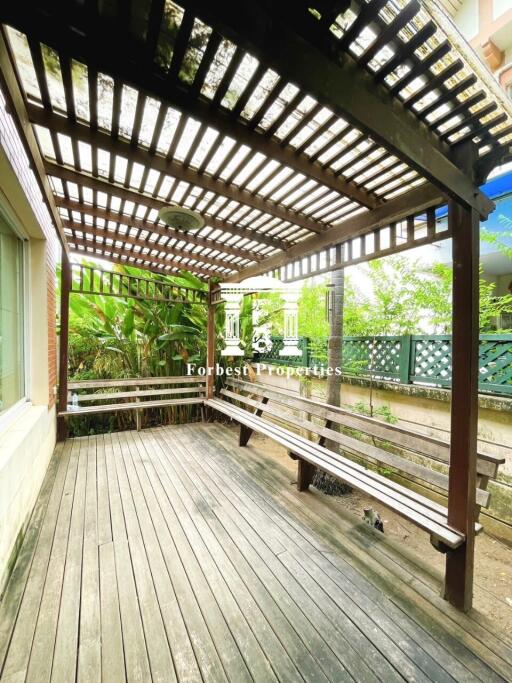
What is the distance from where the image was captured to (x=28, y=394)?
9.35 ft

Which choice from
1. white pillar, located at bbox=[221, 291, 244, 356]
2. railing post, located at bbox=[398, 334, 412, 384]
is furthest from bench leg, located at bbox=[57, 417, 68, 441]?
railing post, located at bbox=[398, 334, 412, 384]

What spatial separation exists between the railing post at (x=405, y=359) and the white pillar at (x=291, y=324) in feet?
6.24

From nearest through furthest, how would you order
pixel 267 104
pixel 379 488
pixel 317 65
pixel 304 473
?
1. pixel 317 65
2. pixel 267 104
3. pixel 379 488
4. pixel 304 473

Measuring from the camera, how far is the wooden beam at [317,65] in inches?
32.1

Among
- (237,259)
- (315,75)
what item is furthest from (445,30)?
(237,259)

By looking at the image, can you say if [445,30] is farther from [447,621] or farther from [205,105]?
[447,621]

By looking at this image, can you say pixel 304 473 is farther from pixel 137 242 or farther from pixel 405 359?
pixel 137 242

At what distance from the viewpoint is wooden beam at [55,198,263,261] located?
109 inches

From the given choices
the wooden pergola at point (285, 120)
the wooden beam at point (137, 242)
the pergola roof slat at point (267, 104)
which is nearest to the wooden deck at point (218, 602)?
the wooden pergola at point (285, 120)

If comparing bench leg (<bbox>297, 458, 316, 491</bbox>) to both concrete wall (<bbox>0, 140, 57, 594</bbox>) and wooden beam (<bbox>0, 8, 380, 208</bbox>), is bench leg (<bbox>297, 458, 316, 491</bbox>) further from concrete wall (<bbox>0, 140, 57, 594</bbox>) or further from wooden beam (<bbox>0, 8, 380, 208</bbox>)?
wooden beam (<bbox>0, 8, 380, 208</bbox>)

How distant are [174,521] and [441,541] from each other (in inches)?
75.2

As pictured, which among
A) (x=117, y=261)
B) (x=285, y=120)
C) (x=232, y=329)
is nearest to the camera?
(x=285, y=120)

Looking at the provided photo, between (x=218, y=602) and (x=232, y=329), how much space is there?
4041 millimetres

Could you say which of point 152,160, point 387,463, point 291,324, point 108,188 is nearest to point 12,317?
point 108,188
